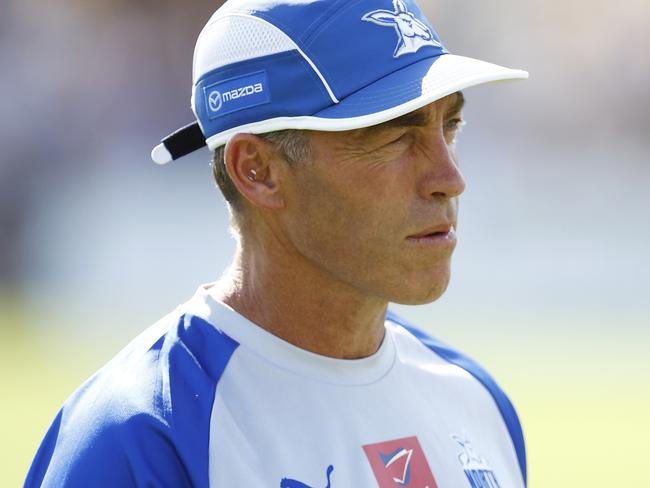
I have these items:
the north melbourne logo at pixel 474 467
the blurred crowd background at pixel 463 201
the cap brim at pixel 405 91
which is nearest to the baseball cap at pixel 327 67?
the cap brim at pixel 405 91

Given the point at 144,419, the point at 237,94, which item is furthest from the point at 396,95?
the point at 144,419

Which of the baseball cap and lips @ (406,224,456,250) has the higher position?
the baseball cap

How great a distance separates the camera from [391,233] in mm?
2365

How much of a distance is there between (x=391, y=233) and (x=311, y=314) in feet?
0.88

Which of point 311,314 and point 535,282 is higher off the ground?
point 311,314

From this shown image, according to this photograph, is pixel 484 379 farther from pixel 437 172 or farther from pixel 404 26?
pixel 404 26

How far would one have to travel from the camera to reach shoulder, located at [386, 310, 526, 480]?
9.02 feet

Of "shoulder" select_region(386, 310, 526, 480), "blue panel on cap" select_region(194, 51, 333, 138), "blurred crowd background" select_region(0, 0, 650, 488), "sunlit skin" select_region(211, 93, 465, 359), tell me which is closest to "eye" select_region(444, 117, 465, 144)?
"sunlit skin" select_region(211, 93, 465, 359)

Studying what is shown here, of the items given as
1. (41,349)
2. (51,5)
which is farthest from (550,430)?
(51,5)

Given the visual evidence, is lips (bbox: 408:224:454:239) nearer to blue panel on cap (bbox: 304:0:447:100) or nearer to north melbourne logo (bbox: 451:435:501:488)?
blue panel on cap (bbox: 304:0:447:100)

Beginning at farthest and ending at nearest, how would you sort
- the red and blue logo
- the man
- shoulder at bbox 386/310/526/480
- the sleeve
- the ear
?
shoulder at bbox 386/310/526/480 → the ear → the red and blue logo → the man → the sleeve

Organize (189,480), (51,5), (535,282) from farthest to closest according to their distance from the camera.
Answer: (51,5) < (535,282) < (189,480)

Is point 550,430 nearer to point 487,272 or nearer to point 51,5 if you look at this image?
point 487,272

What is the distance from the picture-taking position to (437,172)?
237 cm
